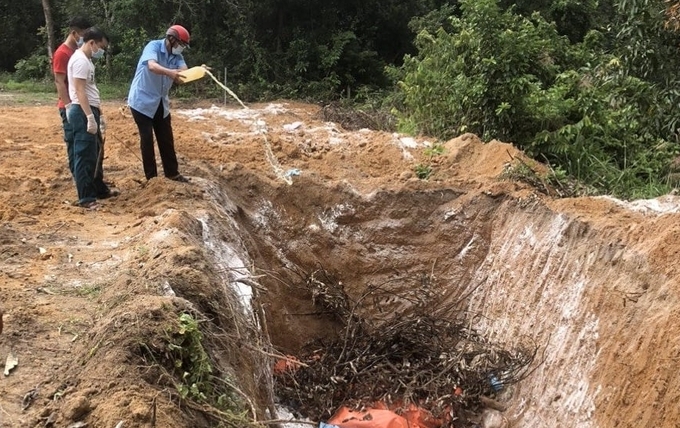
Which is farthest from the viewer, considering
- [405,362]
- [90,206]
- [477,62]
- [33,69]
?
[33,69]

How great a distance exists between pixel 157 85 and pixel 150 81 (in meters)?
0.08

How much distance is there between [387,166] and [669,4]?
354 centimetres

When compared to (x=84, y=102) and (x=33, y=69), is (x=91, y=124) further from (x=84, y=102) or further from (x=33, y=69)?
(x=33, y=69)

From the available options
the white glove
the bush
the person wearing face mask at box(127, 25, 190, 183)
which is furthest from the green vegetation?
the bush

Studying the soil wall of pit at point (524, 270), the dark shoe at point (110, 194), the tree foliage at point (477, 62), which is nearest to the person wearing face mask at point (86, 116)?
the dark shoe at point (110, 194)

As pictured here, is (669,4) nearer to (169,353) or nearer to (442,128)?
(442,128)

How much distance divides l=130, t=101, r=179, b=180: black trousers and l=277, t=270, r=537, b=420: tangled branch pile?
1928 mm

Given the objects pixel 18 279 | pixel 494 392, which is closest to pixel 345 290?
pixel 494 392

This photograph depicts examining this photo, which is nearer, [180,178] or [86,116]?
[86,116]

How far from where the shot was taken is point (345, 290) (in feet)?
24.9

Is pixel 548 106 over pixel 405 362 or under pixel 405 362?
over

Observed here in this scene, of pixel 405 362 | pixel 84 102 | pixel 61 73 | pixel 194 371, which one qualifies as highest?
pixel 61 73

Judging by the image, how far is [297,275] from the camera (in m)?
7.45

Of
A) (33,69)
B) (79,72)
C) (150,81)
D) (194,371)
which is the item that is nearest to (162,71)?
(150,81)
